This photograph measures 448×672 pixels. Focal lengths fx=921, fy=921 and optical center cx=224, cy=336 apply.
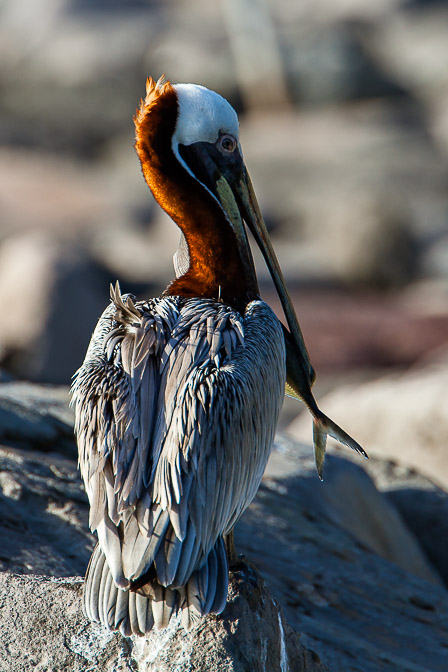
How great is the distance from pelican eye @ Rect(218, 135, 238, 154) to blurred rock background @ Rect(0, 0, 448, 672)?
2.28m

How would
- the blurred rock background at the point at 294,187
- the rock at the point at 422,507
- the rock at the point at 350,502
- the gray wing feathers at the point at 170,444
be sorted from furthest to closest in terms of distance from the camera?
1. the blurred rock background at the point at 294,187
2. the rock at the point at 422,507
3. the rock at the point at 350,502
4. the gray wing feathers at the point at 170,444

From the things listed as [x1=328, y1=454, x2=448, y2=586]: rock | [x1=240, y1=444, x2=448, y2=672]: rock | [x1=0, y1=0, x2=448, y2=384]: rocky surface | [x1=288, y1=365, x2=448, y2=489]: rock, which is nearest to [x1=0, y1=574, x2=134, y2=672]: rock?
[x1=240, y1=444, x2=448, y2=672]: rock

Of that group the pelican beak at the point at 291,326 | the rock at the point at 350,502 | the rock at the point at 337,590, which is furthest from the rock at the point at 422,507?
the pelican beak at the point at 291,326

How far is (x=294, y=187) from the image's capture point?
23.3 m

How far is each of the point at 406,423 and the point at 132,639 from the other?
450 centimetres

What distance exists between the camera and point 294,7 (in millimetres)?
30422

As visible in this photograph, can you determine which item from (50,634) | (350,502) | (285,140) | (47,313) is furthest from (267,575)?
(285,140)

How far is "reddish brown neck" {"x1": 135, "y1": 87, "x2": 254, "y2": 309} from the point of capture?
3838mm

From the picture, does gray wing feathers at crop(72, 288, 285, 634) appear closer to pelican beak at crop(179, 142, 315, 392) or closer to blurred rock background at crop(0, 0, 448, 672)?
pelican beak at crop(179, 142, 315, 392)

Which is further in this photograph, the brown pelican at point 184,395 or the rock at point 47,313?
the rock at point 47,313

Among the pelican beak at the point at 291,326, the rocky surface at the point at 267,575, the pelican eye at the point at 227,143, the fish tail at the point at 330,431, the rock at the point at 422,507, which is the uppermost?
the pelican eye at the point at 227,143

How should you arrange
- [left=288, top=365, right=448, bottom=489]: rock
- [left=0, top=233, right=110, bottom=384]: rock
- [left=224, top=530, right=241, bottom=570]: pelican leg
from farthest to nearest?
1. [left=0, top=233, right=110, bottom=384]: rock
2. [left=288, top=365, right=448, bottom=489]: rock
3. [left=224, top=530, right=241, bottom=570]: pelican leg

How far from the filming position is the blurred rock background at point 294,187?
770 cm

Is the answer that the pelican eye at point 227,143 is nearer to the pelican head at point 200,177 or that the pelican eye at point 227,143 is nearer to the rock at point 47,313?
the pelican head at point 200,177
